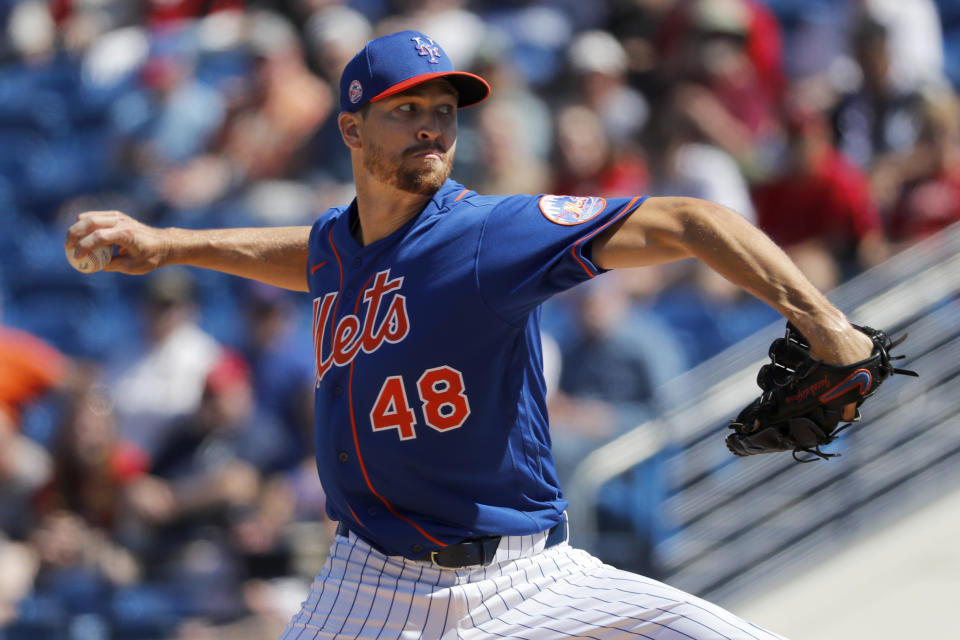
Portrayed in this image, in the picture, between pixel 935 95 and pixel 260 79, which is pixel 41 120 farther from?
pixel 935 95

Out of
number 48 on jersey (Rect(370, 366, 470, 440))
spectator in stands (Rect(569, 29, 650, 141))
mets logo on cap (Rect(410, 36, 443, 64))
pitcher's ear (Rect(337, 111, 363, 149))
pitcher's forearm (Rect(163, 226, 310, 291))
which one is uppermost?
spectator in stands (Rect(569, 29, 650, 141))

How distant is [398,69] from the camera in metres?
2.73

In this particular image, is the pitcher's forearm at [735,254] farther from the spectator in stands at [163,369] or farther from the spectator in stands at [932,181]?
the spectator in stands at [163,369]

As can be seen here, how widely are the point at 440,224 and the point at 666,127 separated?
357 centimetres

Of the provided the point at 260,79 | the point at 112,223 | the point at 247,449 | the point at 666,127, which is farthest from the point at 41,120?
the point at 112,223

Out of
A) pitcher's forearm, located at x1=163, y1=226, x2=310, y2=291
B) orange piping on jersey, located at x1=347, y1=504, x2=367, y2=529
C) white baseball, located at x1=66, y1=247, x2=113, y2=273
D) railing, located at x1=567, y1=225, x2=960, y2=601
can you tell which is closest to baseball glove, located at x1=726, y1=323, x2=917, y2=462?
orange piping on jersey, located at x1=347, y1=504, x2=367, y2=529

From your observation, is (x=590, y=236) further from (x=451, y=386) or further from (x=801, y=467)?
(x=801, y=467)

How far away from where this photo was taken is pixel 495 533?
2627 mm

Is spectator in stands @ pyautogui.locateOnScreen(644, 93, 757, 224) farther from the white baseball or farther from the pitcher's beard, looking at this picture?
the white baseball

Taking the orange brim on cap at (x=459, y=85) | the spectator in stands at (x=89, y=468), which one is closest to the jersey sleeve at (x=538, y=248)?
the orange brim on cap at (x=459, y=85)

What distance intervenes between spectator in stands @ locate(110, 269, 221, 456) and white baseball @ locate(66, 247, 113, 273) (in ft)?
10.3

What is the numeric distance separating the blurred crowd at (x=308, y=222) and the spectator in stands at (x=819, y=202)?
13 millimetres

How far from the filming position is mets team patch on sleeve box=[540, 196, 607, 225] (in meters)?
2.49

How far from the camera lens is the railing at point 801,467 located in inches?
181
